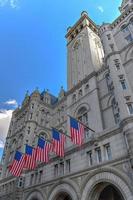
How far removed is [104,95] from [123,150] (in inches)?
556

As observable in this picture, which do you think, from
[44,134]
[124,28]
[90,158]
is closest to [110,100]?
[90,158]

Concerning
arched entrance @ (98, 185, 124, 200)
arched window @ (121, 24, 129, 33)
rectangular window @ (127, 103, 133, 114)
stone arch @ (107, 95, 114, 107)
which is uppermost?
arched window @ (121, 24, 129, 33)

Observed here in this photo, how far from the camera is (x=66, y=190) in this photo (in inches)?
961

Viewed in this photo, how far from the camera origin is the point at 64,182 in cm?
2523

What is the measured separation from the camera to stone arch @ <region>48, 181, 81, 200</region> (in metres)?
22.9

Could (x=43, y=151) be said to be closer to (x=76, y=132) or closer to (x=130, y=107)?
(x=76, y=132)

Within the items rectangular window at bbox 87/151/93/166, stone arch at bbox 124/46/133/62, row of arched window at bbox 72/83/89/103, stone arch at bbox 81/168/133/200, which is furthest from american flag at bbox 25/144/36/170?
stone arch at bbox 124/46/133/62

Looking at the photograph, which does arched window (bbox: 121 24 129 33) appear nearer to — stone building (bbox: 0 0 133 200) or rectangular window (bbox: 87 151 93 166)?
stone building (bbox: 0 0 133 200)

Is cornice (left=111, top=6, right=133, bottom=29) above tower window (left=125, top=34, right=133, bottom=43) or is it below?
above

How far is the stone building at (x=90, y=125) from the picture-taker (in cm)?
2162

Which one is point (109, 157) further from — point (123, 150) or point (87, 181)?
point (87, 181)

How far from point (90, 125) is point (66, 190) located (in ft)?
37.3

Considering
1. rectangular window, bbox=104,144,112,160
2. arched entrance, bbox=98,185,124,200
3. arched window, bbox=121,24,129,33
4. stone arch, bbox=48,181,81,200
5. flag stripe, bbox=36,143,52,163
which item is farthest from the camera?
arched window, bbox=121,24,129,33

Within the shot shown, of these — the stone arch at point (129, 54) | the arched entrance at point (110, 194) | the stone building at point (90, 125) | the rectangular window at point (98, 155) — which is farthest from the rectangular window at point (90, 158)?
the stone arch at point (129, 54)
